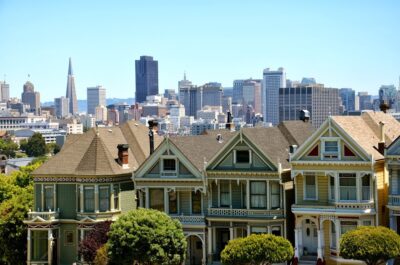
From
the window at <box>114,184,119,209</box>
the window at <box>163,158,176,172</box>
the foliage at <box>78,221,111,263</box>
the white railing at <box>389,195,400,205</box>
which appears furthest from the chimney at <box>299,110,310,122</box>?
the foliage at <box>78,221,111,263</box>

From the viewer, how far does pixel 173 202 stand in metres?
53.6

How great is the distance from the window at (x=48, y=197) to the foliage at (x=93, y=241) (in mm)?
4053

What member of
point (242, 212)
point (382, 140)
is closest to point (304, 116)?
point (382, 140)

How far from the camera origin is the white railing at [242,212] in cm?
5056

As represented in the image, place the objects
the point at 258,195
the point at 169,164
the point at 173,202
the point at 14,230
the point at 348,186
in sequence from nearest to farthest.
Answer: the point at 348,186 < the point at 258,195 < the point at 169,164 < the point at 173,202 < the point at 14,230

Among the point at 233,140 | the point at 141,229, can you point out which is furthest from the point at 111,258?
the point at 233,140

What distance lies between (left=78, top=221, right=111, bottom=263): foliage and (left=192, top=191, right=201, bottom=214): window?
15.8 ft

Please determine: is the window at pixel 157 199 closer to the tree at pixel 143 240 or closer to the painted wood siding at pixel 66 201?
the tree at pixel 143 240

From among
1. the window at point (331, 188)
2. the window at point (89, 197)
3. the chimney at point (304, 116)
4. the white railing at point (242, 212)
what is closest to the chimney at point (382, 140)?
the window at point (331, 188)

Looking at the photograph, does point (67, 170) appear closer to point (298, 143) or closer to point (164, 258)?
point (164, 258)

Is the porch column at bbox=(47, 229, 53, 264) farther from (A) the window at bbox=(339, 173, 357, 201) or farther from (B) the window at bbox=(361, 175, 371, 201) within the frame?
(B) the window at bbox=(361, 175, 371, 201)

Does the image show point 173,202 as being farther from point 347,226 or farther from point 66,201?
point 347,226

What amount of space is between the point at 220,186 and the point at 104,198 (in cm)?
717

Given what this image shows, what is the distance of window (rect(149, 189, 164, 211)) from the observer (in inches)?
2116
